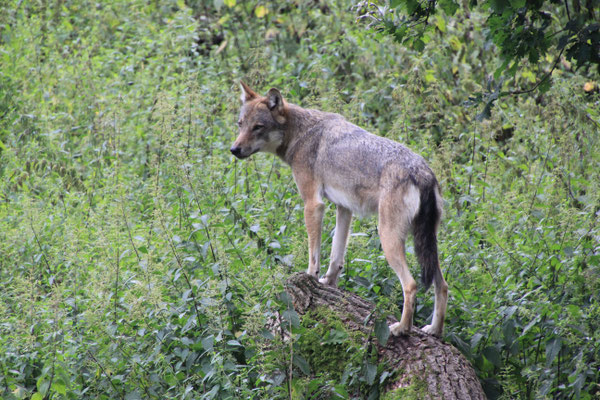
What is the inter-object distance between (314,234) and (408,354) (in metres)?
1.63

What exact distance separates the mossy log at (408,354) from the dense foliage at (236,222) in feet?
0.62

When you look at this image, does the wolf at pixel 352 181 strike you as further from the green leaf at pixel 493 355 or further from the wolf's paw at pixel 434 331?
the green leaf at pixel 493 355

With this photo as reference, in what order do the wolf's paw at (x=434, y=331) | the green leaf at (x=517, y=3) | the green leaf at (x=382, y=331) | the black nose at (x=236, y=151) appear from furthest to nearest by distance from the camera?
the black nose at (x=236, y=151), the wolf's paw at (x=434, y=331), the green leaf at (x=382, y=331), the green leaf at (x=517, y=3)

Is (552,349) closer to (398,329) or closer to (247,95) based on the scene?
(398,329)

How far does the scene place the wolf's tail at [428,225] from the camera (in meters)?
5.75

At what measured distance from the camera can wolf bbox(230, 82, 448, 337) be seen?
577 centimetres

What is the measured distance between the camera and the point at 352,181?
6312mm

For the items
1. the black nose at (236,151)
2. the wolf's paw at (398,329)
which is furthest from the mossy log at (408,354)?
the black nose at (236,151)

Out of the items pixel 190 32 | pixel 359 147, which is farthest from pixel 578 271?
pixel 190 32

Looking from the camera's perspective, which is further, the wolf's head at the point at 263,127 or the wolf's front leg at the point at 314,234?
the wolf's head at the point at 263,127

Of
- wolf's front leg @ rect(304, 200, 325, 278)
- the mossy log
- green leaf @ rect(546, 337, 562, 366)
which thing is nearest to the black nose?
wolf's front leg @ rect(304, 200, 325, 278)

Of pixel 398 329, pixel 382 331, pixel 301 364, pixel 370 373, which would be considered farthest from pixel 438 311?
pixel 301 364

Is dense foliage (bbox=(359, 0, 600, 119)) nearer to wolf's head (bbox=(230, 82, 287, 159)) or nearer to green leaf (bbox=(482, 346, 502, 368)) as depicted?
wolf's head (bbox=(230, 82, 287, 159))

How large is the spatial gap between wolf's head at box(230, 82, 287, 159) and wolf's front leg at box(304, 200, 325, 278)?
1003 millimetres
